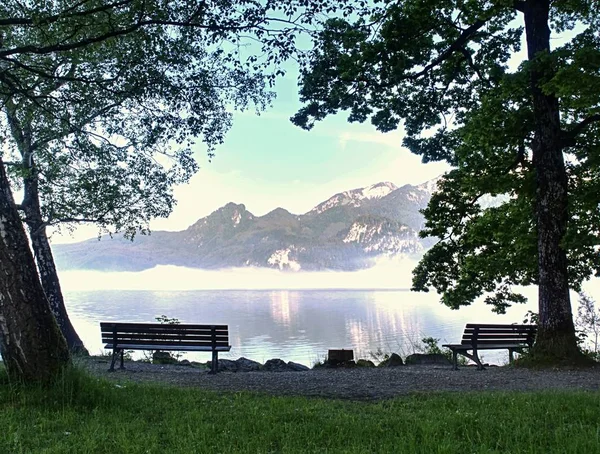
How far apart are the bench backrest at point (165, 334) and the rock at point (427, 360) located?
4.52 metres

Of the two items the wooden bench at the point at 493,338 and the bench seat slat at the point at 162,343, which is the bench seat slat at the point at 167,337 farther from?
the wooden bench at the point at 493,338

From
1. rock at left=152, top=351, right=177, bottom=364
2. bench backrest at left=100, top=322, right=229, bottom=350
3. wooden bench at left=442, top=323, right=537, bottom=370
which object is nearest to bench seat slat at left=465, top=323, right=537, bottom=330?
wooden bench at left=442, top=323, right=537, bottom=370

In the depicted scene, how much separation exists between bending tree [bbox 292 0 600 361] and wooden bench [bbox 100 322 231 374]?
5760 mm

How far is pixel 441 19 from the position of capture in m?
12.1

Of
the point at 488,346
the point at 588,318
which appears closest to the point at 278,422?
the point at 488,346

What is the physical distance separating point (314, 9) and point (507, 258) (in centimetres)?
739

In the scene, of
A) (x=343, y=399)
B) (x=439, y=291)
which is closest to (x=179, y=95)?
(x=343, y=399)

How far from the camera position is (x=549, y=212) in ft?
34.7

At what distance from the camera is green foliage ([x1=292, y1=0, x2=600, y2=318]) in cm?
1024

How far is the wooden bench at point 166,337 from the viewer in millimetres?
9648

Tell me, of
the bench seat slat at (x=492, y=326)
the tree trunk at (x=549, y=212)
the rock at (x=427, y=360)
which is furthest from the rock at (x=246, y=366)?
the tree trunk at (x=549, y=212)

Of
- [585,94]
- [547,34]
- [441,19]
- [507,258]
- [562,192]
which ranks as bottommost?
[507,258]

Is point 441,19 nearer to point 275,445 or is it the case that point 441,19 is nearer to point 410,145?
point 410,145

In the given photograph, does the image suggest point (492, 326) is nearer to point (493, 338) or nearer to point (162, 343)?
point (493, 338)
